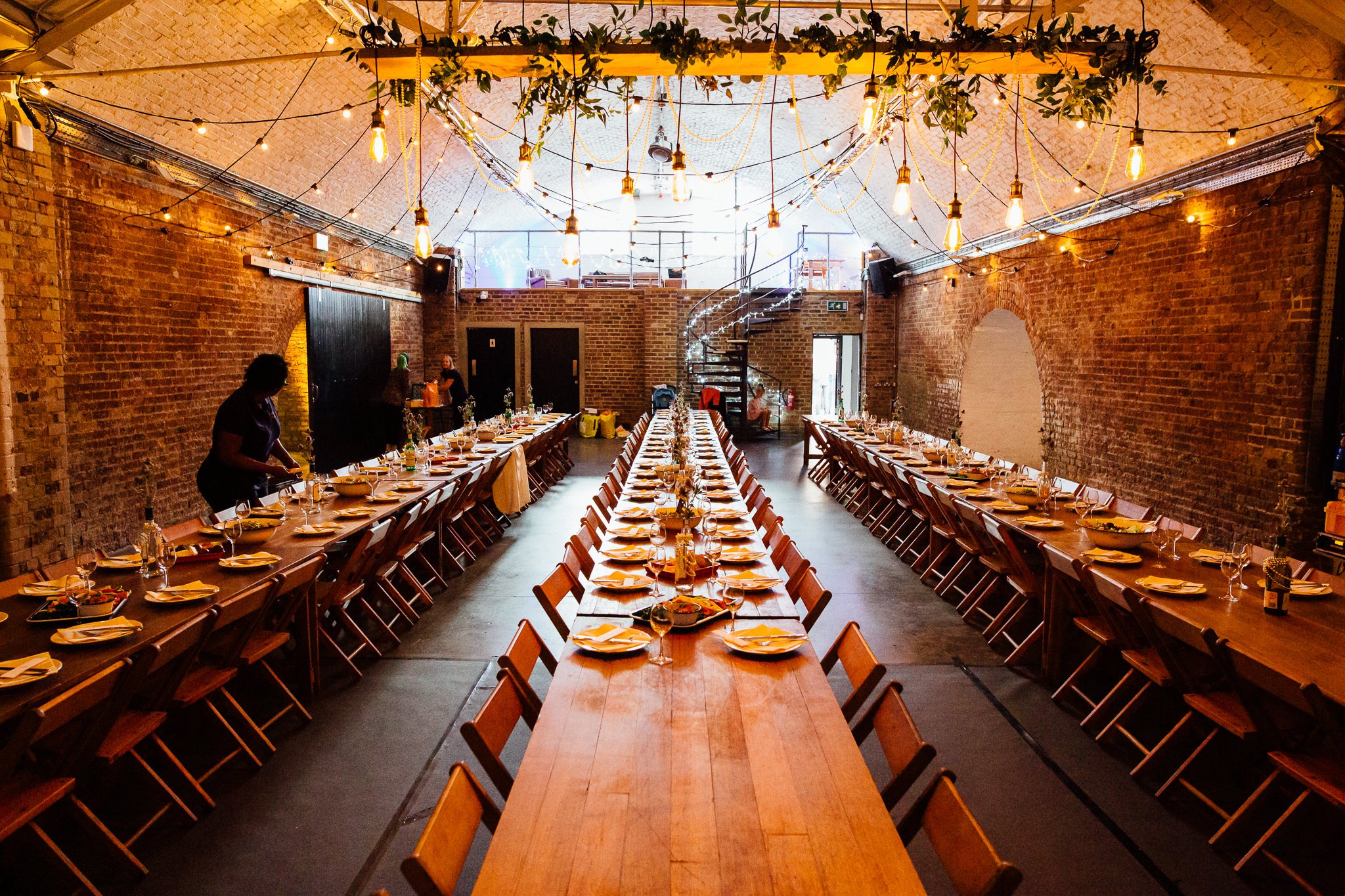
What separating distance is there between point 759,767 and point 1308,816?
8.17ft

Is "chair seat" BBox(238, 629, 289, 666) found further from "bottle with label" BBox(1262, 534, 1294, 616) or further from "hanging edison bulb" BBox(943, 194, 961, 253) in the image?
"hanging edison bulb" BBox(943, 194, 961, 253)

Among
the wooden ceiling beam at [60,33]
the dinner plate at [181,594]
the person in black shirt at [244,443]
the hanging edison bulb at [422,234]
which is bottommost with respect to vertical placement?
the dinner plate at [181,594]

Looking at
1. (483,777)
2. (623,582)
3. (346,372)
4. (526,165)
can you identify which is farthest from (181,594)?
(346,372)

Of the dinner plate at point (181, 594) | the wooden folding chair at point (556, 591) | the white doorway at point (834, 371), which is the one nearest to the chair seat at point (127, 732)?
the dinner plate at point (181, 594)

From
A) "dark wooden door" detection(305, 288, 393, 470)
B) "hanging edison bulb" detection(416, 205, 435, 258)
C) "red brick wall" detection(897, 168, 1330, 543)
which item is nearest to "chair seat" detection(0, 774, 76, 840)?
"hanging edison bulb" detection(416, 205, 435, 258)

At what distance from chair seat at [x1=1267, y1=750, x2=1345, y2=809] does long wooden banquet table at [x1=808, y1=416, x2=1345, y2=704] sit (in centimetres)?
26

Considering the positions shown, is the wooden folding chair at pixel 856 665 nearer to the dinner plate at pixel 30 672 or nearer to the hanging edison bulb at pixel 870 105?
the dinner plate at pixel 30 672

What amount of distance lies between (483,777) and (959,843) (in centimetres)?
230

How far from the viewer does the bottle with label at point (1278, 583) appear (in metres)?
3.26

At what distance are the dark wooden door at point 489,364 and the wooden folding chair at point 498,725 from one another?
608 inches

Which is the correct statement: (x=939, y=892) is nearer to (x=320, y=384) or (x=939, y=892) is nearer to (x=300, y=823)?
(x=300, y=823)

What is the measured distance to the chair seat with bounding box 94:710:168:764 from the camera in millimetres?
2826

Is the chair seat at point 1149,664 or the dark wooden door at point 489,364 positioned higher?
the dark wooden door at point 489,364

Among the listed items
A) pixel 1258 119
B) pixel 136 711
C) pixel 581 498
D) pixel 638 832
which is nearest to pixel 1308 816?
pixel 638 832
